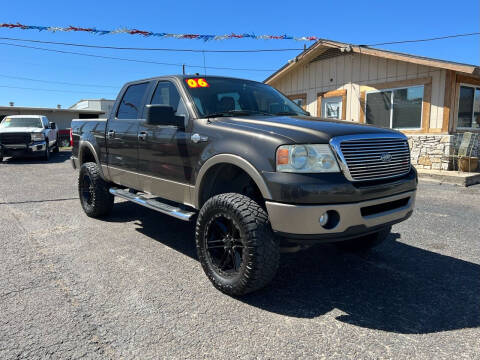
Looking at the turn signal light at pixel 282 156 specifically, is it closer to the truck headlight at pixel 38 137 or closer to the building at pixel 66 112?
the truck headlight at pixel 38 137

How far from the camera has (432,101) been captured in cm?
1070

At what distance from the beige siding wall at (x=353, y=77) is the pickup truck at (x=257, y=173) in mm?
8111

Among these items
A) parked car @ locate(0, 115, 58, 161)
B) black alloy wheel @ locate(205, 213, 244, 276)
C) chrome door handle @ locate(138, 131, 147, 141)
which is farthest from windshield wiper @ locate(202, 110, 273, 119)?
parked car @ locate(0, 115, 58, 161)

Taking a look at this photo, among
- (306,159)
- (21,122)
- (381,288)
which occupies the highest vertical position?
(21,122)

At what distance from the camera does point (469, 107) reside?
11078mm

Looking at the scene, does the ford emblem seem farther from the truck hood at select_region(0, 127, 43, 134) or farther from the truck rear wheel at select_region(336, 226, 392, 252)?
the truck hood at select_region(0, 127, 43, 134)

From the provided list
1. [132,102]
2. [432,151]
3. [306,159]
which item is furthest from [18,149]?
[306,159]

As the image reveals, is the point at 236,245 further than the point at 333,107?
No

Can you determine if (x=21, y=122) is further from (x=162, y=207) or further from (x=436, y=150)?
(x=436, y=150)

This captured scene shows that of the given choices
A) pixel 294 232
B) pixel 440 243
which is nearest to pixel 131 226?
pixel 294 232

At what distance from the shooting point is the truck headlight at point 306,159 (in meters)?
2.69

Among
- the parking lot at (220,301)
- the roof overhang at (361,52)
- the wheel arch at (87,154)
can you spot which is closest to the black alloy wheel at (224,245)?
the parking lot at (220,301)

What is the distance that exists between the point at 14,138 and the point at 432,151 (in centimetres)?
1562

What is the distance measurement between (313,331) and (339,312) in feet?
1.24
